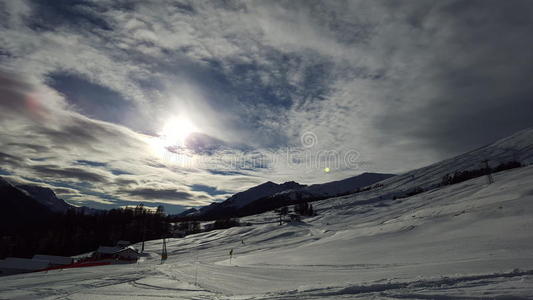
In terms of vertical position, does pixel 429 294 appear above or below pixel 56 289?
above

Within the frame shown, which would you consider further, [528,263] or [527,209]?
[527,209]

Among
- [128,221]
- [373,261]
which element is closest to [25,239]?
[128,221]

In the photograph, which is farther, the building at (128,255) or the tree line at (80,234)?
the tree line at (80,234)

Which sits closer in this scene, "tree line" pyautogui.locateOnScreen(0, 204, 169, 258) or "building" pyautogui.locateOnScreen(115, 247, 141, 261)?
"building" pyautogui.locateOnScreen(115, 247, 141, 261)

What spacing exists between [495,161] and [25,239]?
10192 inches

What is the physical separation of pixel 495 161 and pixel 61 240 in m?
242

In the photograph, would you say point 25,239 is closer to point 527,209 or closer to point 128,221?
point 128,221

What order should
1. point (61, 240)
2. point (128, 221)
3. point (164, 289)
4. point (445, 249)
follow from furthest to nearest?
1. point (128, 221)
2. point (61, 240)
3. point (445, 249)
4. point (164, 289)

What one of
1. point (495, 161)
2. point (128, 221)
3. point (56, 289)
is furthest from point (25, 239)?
point (495, 161)

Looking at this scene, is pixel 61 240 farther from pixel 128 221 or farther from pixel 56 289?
pixel 56 289

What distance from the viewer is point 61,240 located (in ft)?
349

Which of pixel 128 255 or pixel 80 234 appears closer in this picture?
pixel 128 255

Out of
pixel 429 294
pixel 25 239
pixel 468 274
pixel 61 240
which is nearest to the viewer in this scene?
pixel 429 294

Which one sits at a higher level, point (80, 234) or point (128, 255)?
point (80, 234)
